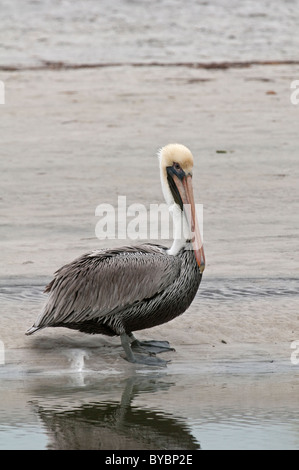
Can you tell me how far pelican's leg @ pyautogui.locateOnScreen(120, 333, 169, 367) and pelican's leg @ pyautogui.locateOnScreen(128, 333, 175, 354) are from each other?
3.1 inches

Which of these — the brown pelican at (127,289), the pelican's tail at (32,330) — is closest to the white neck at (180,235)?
the brown pelican at (127,289)

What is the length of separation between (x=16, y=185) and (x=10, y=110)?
2.64m

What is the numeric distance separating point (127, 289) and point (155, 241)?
2.36 meters

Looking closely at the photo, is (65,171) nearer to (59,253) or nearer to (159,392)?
(59,253)

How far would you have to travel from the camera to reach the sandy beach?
508 centimetres

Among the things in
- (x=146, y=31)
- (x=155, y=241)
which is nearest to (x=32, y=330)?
(x=155, y=241)

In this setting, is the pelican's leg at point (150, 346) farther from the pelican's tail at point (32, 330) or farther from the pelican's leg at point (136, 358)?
the pelican's tail at point (32, 330)

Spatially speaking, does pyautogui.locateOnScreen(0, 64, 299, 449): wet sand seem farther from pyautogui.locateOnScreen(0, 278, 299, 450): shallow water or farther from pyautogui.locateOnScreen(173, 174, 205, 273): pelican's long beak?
pyautogui.locateOnScreen(173, 174, 205, 273): pelican's long beak

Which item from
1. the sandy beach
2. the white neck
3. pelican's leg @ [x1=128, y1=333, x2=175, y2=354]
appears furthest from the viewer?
pelican's leg @ [x1=128, y1=333, x2=175, y2=354]

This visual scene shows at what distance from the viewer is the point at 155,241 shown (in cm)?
786

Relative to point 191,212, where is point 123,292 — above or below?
below

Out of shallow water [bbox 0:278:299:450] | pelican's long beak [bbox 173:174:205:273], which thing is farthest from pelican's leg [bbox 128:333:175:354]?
pelican's long beak [bbox 173:174:205:273]

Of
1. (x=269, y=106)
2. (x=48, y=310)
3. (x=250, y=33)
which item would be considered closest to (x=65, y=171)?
(x=269, y=106)

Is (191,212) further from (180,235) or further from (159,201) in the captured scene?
(159,201)
